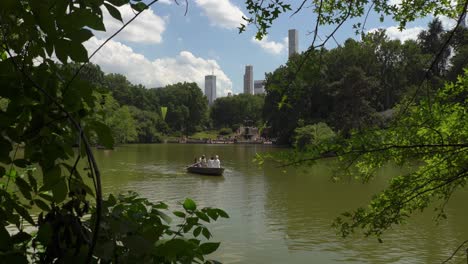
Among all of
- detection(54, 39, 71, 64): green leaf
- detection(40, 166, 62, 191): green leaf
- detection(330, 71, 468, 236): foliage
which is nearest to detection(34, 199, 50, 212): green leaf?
detection(40, 166, 62, 191): green leaf

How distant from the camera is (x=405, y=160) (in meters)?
3.34

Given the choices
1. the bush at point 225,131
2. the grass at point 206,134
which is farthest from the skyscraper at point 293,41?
the bush at point 225,131

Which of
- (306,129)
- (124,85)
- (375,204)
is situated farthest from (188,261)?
(124,85)

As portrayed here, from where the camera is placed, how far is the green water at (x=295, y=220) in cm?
865

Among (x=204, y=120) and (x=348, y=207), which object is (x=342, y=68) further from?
(x=204, y=120)

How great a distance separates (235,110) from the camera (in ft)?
303

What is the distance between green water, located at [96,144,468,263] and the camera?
8.65 m

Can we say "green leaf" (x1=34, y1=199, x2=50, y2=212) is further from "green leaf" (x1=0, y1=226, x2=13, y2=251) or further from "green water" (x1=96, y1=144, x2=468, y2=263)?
"green water" (x1=96, y1=144, x2=468, y2=263)

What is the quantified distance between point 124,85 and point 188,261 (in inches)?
3428

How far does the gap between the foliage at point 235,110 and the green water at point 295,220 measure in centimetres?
7036

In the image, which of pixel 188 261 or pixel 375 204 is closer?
pixel 188 261

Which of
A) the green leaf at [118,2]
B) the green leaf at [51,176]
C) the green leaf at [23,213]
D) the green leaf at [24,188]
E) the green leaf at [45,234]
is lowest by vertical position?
the green leaf at [45,234]

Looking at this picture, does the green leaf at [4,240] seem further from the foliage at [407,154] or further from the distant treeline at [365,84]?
the distant treeline at [365,84]

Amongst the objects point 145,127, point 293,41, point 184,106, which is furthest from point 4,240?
point 184,106
